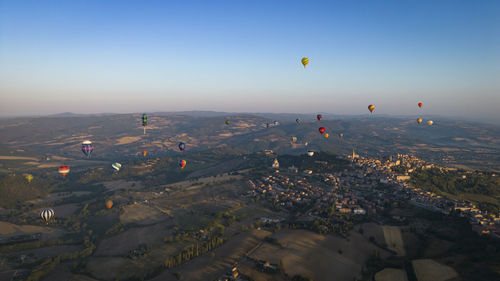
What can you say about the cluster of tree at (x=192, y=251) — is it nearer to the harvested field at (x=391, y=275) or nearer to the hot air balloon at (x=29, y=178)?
the harvested field at (x=391, y=275)

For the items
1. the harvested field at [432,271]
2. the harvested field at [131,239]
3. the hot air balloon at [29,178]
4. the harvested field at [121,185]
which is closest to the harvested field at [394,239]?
the harvested field at [432,271]

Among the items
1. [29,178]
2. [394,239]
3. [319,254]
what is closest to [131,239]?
[319,254]

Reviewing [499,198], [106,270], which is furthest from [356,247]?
[499,198]

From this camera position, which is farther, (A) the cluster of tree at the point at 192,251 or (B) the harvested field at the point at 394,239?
(B) the harvested field at the point at 394,239

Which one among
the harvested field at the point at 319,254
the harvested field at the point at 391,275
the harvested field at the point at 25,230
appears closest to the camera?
the harvested field at the point at 391,275

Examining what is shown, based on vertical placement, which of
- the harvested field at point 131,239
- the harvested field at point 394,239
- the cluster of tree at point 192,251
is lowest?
the harvested field at point 131,239

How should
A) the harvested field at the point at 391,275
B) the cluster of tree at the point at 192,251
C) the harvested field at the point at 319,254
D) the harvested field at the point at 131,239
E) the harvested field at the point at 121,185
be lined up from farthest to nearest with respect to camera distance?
the harvested field at the point at 121,185 < the harvested field at the point at 131,239 < the cluster of tree at the point at 192,251 < the harvested field at the point at 319,254 < the harvested field at the point at 391,275
